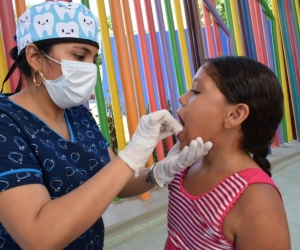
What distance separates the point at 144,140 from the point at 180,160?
0.76 ft

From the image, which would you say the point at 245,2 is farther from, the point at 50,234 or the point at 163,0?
the point at 50,234

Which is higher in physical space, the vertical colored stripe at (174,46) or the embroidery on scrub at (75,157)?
the vertical colored stripe at (174,46)

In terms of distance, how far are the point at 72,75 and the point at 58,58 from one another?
9cm

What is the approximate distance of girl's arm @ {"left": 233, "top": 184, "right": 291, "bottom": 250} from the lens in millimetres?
1083

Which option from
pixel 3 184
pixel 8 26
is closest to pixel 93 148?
pixel 3 184

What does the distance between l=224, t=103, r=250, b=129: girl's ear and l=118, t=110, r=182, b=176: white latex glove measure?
21 centimetres

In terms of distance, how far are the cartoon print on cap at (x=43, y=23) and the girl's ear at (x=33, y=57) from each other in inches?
2.7

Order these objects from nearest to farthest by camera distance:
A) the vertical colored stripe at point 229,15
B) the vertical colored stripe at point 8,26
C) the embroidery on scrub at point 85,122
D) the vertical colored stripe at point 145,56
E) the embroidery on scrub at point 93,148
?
1. the embroidery on scrub at point 93,148
2. the embroidery on scrub at point 85,122
3. the vertical colored stripe at point 8,26
4. the vertical colored stripe at point 145,56
5. the vertical colored stripe at point 229,15

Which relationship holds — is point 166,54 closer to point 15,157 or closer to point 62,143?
point 62,143

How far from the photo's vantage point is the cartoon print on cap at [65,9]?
1340mm

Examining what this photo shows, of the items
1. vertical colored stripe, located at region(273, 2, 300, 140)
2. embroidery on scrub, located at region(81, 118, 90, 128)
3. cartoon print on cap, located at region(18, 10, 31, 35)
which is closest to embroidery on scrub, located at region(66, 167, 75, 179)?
embroidery on scrub, located at region(81, 118, 90, 128)

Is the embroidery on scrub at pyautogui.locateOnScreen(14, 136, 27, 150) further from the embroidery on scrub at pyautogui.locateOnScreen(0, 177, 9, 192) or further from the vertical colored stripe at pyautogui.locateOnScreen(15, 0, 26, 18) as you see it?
the vertical colored stripe at pyautogui.locateOnScreen(15, 0, 26, 18)

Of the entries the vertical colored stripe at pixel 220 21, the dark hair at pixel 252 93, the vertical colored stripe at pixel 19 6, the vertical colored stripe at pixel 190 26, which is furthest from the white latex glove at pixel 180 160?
the vertical colored stripe at pixel 220 21

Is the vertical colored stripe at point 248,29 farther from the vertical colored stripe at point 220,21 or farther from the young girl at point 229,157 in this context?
the young girl at point 229,157
